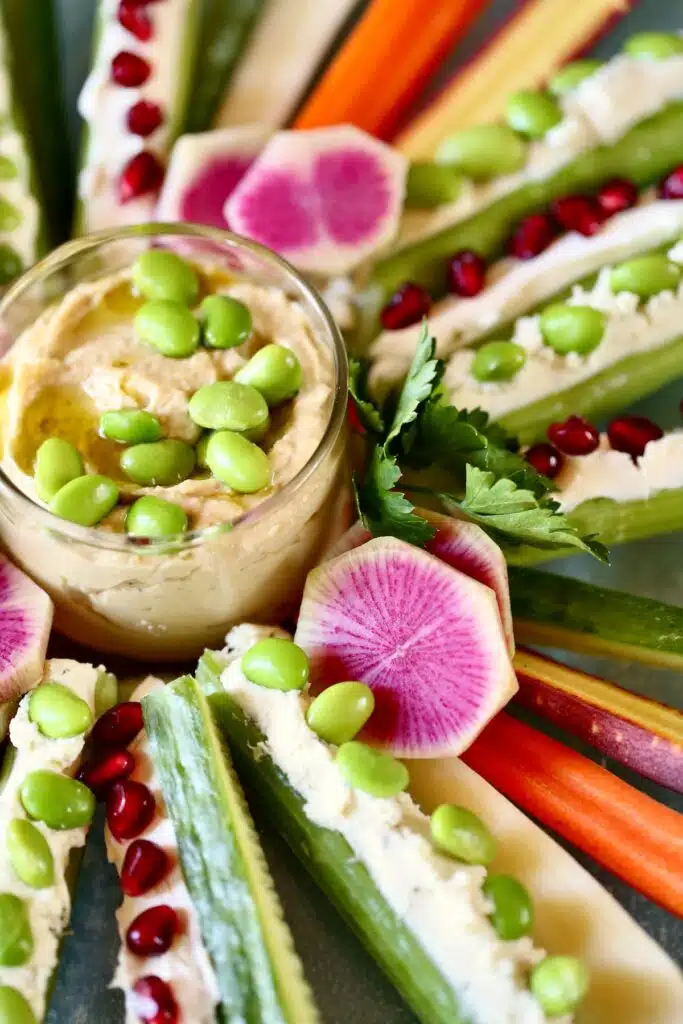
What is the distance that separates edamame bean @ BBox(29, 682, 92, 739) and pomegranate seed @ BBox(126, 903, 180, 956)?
37 cm

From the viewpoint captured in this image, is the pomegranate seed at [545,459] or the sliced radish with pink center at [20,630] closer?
the sliced radish with pink center at [20,630]

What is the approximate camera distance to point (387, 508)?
239cm

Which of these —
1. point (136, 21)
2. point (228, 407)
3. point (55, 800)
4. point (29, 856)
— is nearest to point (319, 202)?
point (136, 21)

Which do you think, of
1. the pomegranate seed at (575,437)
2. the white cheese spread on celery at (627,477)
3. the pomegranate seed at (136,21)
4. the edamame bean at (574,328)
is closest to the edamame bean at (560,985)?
the white cheese spread on celery at (627,477)

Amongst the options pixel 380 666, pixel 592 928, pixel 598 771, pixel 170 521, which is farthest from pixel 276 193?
pixel 592 928

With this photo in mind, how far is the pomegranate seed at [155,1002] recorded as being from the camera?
1.99 m

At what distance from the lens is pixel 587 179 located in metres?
2.93

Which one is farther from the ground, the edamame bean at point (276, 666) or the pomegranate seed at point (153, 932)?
the edamame bean at point (276, 666)

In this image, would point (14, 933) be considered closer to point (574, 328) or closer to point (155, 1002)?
point (155, 1002)

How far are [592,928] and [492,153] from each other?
186 cm

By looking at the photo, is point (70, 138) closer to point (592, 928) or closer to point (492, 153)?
point (492, 153)

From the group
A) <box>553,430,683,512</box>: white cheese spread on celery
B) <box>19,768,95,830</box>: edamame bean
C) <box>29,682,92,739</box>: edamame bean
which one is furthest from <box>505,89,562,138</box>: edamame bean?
<box>19,768,95,830</box>: edamame bean

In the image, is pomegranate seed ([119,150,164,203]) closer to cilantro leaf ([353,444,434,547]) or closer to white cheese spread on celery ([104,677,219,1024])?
cilantro leaf ([353,444,434,547])

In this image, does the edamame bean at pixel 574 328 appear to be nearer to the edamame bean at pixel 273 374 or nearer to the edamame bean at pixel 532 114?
the edamame bean at pixel 532 114
